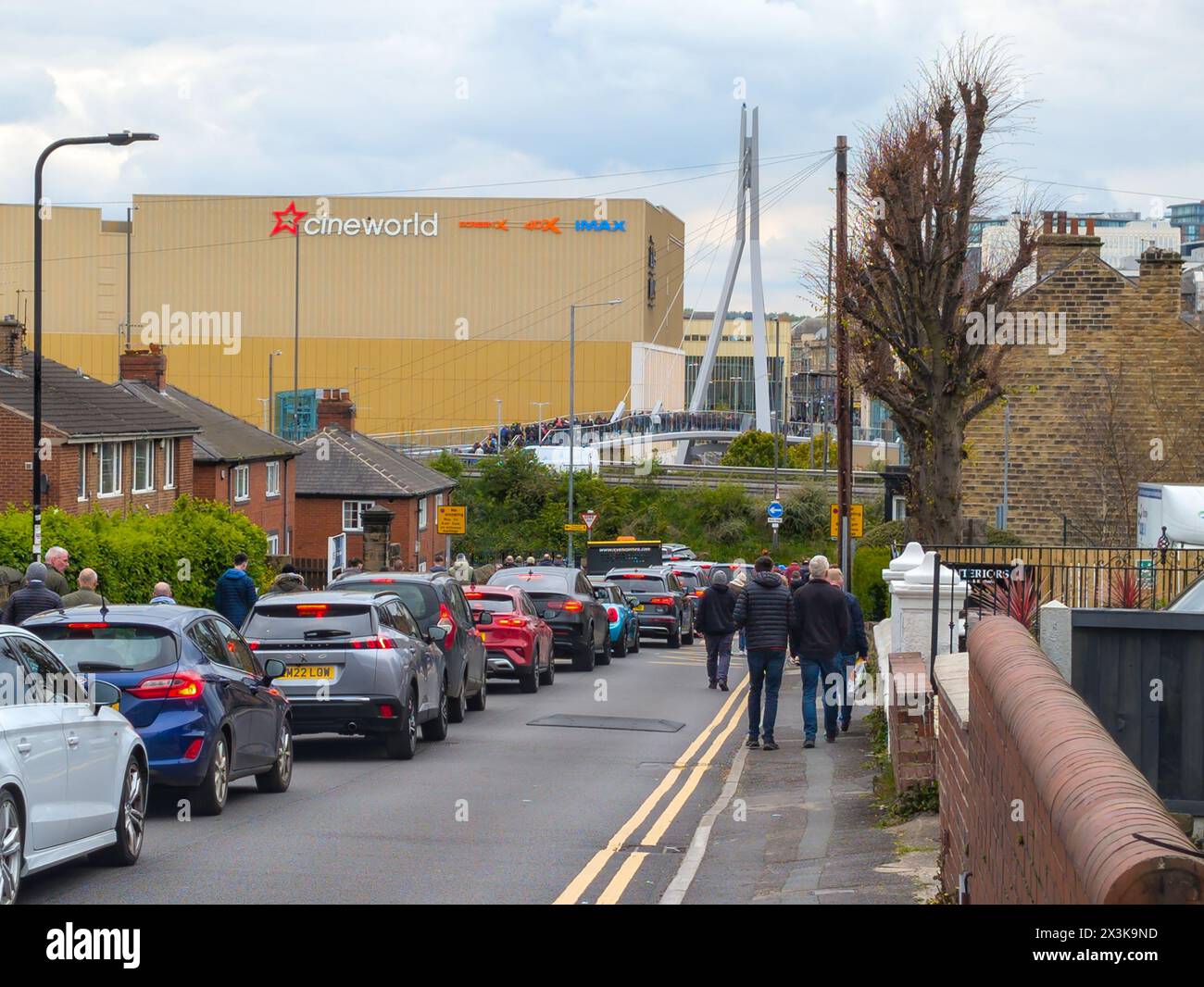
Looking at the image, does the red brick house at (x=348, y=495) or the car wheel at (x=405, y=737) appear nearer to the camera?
the car wheel at (x=405, y=737)

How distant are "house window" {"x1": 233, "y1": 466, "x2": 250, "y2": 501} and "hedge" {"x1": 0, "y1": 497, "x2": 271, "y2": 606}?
1028cm

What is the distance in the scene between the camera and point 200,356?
385ft

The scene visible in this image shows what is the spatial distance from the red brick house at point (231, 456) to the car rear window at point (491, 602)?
22279mm

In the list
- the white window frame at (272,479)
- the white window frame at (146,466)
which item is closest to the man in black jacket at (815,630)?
the white window frame at (146,466)

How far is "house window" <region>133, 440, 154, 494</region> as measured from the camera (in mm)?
40781

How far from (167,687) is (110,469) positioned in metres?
29.2

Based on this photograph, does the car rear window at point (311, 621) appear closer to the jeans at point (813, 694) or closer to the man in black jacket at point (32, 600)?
the man in black jacket at point (32, 600)

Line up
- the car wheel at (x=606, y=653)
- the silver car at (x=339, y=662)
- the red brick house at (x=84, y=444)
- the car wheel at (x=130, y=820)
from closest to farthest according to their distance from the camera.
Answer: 1. the car wheel at (x=130, y=820)
2. the silver car at (x=339, y=662)
3. the car wheel at (x=606, y=653)
4. the red brick house at (x=84, y=444)

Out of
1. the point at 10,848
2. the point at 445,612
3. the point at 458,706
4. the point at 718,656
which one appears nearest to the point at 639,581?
the point at 718,656

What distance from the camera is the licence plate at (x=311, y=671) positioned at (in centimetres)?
1505

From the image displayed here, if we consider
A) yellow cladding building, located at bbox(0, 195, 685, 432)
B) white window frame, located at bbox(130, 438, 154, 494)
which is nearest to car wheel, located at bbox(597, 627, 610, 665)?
white window frame, located at bbox(130, 438, 154, 494)

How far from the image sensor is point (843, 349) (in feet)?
99.3
